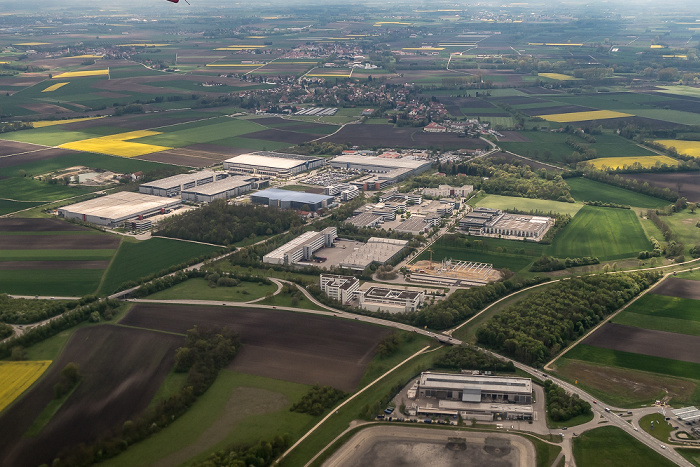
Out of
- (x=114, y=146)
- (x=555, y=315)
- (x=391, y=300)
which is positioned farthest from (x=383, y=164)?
(x=555, y=315)

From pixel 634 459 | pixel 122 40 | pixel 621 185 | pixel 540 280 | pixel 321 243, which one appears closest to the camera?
pixel 634 459

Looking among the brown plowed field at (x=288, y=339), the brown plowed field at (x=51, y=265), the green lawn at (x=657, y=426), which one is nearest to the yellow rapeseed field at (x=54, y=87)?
the brown plowed field at (x=51, y=265)

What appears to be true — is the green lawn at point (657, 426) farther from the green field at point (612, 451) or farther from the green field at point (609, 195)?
the green field at point (609, 195)

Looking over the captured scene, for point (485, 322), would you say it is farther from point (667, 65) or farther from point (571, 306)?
point (667, 65)

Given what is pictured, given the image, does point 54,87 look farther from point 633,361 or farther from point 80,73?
point 633,361

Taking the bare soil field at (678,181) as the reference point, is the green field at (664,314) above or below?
above

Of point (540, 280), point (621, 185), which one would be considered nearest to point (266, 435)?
point (540, 280)
